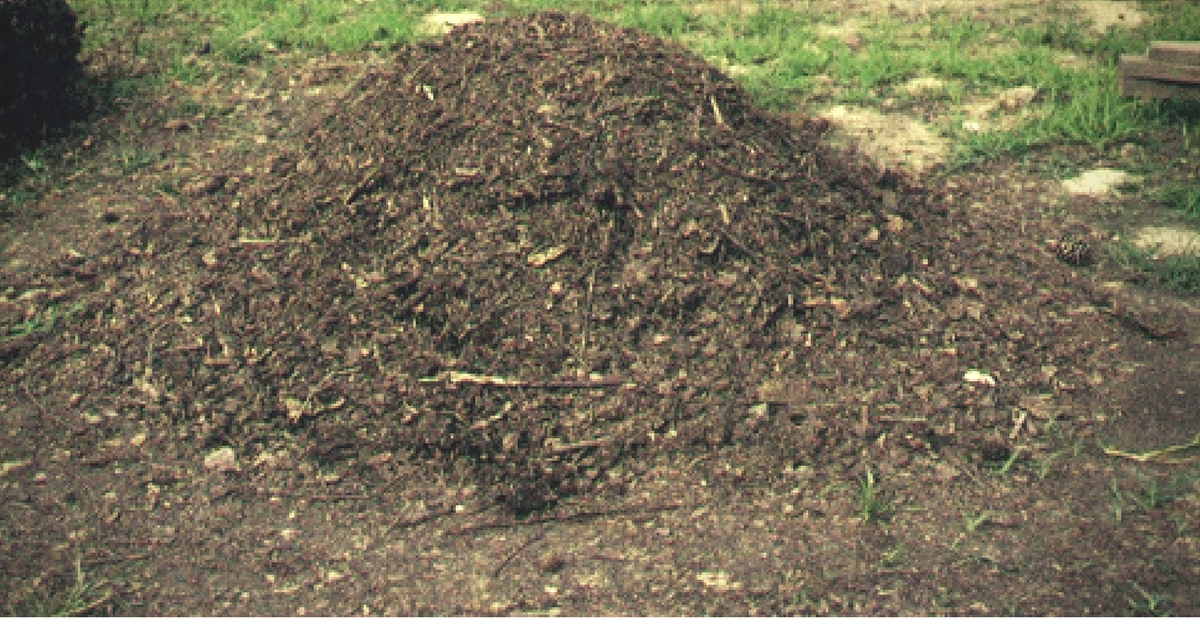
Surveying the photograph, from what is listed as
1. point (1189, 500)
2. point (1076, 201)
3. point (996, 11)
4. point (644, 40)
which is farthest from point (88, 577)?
point (996, 11)

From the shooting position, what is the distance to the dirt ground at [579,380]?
9.44ft

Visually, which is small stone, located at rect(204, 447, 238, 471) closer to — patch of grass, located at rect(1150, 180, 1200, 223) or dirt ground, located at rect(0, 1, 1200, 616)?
dirt ground, located at rect(0, 1, 1200, 616)

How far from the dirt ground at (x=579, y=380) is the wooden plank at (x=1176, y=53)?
1184mm

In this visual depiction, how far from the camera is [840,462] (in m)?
3.19

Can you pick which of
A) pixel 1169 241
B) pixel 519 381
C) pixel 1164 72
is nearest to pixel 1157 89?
pixel 1164 72

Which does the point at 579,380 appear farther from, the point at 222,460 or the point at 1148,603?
the point at 1148,603

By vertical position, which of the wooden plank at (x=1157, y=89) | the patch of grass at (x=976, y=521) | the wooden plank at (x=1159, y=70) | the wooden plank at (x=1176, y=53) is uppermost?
the wooden plank at (x=1176, y=53)

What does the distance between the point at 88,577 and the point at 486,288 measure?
1.32 m

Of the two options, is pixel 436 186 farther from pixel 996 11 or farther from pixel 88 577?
pixel 996 11

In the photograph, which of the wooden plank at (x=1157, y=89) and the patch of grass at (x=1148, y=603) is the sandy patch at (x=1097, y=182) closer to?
the wooden plank at (x=1157, y=89)

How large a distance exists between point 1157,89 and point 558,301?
3.12 m

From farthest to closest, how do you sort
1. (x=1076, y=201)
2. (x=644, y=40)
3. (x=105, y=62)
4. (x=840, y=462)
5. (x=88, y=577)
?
(x=105, y=62), (x=1076, y=201), (x=644, y=40), (x=840, y=462), (x=88, y=577)

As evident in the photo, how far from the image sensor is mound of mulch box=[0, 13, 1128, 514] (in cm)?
329

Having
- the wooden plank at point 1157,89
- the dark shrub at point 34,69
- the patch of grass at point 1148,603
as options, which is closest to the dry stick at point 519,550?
the patch of grass at point 1148,603
